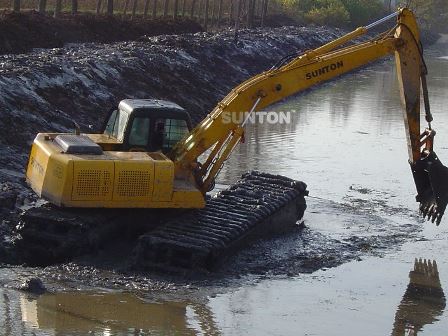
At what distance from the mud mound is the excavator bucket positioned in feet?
57.2

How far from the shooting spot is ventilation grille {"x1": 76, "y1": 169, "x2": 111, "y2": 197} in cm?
1369

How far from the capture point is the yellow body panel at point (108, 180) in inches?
538

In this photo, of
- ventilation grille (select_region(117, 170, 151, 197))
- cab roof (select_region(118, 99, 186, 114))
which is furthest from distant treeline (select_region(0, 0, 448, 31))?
ventilation grille (select_region(117, 170, 151, 197))

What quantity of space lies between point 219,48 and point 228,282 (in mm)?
27494

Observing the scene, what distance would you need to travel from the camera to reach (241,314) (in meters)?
12.2

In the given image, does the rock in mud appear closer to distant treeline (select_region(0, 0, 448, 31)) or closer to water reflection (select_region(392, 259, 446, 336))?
water reflection (select_region(392, 259, 446, 336))

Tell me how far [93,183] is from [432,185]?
Result: 512cm

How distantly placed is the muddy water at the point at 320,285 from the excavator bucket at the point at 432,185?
2.50ft

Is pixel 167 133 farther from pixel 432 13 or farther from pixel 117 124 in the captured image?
pixel 432 13

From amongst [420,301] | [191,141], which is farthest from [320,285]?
[191,141]

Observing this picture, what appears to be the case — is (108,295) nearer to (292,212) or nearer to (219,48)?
(292,212)

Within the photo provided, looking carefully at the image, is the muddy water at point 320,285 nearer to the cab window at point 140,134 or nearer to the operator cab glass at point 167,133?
the operator cab glass at point 167,133

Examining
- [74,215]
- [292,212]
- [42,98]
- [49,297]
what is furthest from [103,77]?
[49,297]

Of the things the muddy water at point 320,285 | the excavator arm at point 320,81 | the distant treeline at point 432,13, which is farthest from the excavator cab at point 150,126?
the distant treeline at point 432,13
